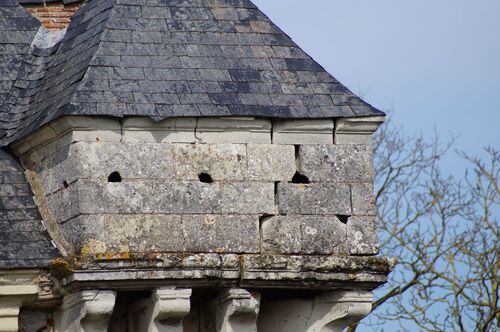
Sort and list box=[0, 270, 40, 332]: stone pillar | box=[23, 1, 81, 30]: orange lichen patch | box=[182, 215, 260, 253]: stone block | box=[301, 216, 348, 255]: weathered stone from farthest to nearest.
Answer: box=[23, 1, 81, 30]: orange lichen patch, box=[301, 216, 348, 255]: weathered stone, box=[182, 215, 260, 253]: stone block, box=[0, 270, 40, 332]: stone pillar

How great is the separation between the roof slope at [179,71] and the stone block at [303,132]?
0.28 ft

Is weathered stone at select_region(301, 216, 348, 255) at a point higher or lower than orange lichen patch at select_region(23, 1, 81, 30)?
lower

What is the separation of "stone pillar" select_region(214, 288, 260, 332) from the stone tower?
0.02 meters

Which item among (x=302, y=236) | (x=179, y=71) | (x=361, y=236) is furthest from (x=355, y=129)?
(x=179, y=71)

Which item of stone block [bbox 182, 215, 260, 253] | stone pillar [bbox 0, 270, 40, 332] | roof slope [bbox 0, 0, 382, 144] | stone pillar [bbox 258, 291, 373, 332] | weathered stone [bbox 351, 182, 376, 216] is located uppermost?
roof slope [bbox 0, 0, 382, 144]

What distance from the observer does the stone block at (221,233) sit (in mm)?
12930

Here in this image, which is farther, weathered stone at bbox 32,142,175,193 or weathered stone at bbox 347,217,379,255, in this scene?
weathered stone at bbox 347,217,379,255

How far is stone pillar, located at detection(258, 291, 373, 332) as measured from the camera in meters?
13.3

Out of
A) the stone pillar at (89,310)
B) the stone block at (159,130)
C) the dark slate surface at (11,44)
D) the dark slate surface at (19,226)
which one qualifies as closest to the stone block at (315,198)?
the stone block at (159,130)

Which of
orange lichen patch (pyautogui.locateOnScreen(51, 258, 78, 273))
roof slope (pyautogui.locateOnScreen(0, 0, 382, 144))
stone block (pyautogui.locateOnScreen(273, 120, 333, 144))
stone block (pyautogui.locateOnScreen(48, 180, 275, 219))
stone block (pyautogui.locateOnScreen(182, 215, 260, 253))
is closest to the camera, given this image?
orange lichen patch (pyautogui.locateOnScreen(51, 258, 78, 273))

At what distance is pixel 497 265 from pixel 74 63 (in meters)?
10.8

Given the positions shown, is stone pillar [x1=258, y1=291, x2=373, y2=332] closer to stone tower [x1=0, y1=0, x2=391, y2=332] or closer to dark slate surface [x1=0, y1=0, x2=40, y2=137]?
stone tower [x1=0, y1=0, x2=391, y2=332]

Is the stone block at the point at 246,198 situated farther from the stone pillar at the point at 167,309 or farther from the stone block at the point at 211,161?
the stone pillar at the point at 167,309

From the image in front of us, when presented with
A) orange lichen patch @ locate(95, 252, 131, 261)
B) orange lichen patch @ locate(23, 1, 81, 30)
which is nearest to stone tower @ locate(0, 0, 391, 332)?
orange lichen patch @ locate(95, 252, 131, 261)
